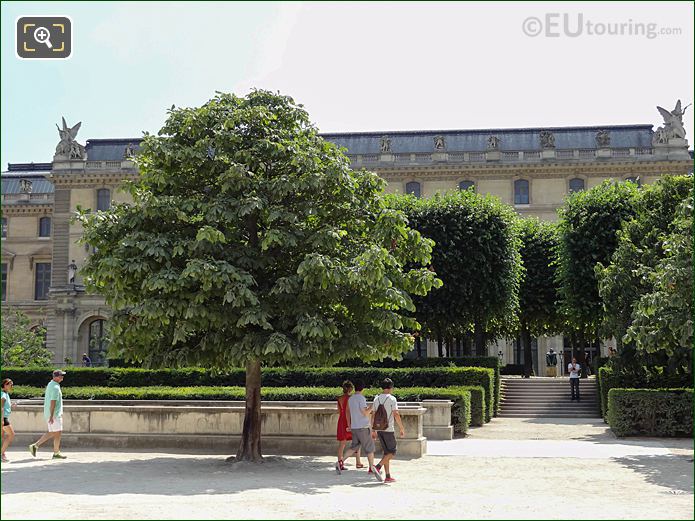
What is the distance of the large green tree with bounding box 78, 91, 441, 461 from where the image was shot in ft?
48.2

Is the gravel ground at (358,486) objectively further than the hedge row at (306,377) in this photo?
No

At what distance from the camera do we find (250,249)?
15.9m

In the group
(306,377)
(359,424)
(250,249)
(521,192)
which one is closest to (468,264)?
(306,377)

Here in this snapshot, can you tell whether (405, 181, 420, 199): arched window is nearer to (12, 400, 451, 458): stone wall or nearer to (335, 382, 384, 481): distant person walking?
(12, 400, 451, 458): stone wall

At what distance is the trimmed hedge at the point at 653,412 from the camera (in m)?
21.9

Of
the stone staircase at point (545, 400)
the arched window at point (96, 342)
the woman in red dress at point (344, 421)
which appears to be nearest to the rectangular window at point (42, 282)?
the arched window at point (96, 342)

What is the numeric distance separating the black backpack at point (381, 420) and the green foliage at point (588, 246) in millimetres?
22271

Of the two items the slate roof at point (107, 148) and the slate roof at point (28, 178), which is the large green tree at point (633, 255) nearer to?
the slate roof at point (107, 148)

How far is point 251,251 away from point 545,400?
21857 millimetres

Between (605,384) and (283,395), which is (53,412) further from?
(605,384)

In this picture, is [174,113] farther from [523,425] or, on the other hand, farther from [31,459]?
[523,425]

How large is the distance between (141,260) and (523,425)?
16.4 m

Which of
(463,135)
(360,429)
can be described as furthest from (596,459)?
(463,135)

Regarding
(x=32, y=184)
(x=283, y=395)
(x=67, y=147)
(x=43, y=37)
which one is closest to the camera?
(x=43, y=37)
